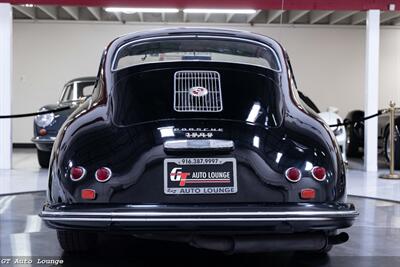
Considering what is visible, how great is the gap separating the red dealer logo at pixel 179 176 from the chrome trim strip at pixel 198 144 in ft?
0.40

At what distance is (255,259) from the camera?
150 inches

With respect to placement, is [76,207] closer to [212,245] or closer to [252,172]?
[212,245]

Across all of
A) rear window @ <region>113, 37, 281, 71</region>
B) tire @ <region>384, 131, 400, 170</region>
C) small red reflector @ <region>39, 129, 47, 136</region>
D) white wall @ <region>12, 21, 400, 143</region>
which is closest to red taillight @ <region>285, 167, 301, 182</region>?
rear window @ <region>113, 37, 281, 71</region>

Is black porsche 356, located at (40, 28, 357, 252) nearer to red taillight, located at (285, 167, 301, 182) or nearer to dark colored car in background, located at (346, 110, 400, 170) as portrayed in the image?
red taillight, located at (285, 167, 301, 182)

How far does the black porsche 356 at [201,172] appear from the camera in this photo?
9.37 ft

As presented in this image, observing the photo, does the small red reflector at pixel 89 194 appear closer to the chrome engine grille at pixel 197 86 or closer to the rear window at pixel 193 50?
the chrome engine grille at pixel 197 86

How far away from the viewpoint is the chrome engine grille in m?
3.22

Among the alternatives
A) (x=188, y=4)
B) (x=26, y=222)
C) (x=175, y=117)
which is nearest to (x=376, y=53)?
(x=188, y=4)

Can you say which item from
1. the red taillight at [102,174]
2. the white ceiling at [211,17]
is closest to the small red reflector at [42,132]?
the white ceiling at [211,17]

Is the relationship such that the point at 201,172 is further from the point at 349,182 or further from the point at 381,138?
the point at 381,138

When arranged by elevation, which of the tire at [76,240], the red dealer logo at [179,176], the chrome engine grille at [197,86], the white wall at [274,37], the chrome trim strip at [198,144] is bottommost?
the tire at [76,240]

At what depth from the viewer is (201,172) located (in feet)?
Answer: 9.63

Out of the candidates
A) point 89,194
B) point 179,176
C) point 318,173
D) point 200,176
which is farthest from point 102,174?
point 318,173

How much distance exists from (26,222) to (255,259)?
2.24 m
